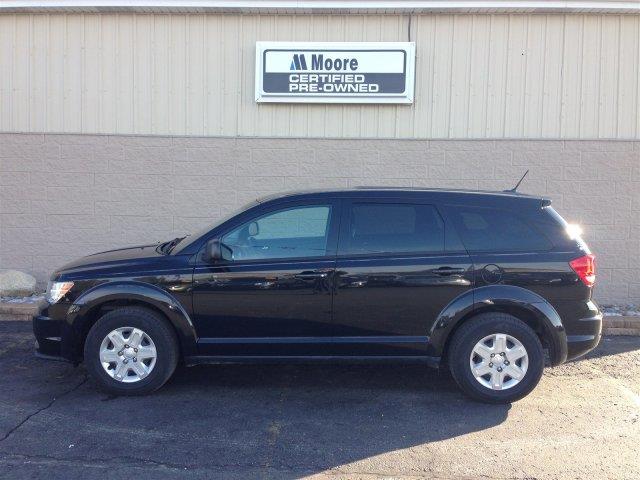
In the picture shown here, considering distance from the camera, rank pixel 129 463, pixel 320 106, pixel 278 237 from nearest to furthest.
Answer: pixel 129 463, pixel 278 237, pixel 320 106

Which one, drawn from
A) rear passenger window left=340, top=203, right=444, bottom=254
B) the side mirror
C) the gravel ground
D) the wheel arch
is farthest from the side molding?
the wheel arch

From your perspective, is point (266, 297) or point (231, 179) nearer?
point (266, 297)

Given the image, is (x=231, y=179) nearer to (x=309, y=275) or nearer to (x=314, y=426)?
(x=309, y=275)

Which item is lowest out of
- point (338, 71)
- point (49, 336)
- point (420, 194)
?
point (49, 336)

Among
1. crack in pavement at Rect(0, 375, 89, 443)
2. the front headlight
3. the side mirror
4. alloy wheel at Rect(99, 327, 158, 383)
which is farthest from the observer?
the front headlight

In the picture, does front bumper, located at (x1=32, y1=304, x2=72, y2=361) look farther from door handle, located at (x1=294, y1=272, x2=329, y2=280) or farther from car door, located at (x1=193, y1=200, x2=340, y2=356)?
door handle, located at (x1=294, y1=272, x2=329, y2=280)

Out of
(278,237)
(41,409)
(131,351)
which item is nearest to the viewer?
(41,409)

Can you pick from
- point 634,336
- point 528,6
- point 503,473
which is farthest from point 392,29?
point 503,473

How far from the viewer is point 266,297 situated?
19.2 ft

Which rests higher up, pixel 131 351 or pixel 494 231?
pixel 494 231

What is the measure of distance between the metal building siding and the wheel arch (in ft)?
14.2

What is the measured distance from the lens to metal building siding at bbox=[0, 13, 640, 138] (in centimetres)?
959

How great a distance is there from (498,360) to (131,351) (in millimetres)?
3040

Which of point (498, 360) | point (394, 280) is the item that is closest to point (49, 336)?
point (394, 280)
